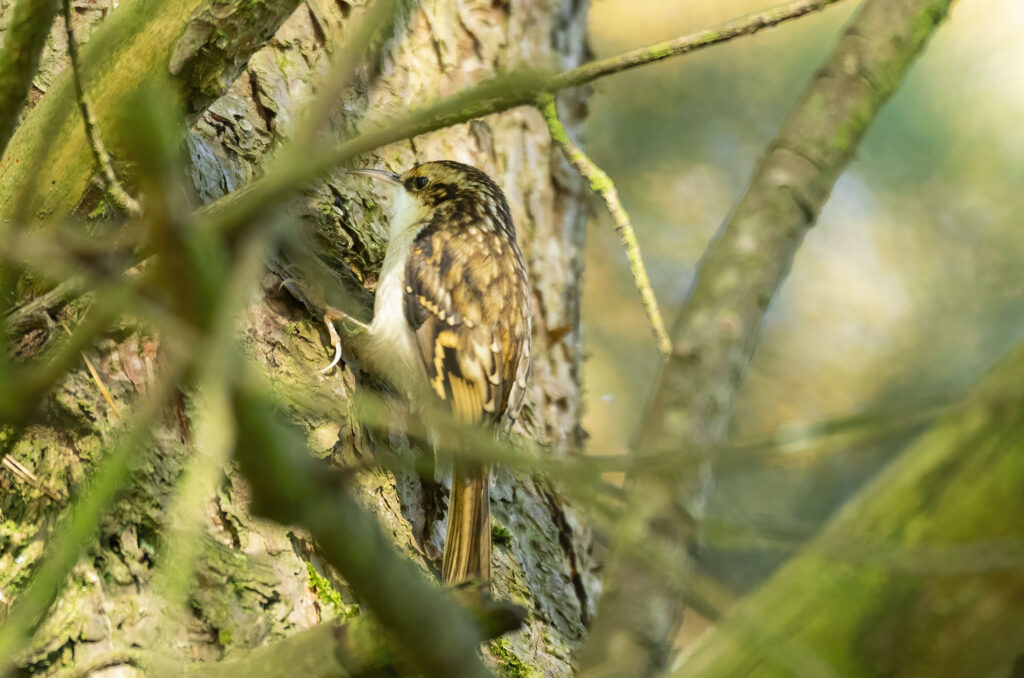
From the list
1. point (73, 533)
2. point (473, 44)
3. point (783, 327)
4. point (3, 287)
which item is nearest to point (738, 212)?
point (73, 533)

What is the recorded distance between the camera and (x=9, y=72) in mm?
1526

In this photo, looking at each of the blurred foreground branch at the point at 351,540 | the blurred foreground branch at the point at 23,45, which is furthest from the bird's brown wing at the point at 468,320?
the blurred foreground branch at the point at 351,540

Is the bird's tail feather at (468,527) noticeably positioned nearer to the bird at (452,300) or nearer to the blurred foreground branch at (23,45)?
the bird at (452,300)

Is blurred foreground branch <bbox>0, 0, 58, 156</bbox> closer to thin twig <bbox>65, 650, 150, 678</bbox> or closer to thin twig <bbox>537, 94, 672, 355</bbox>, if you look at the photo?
thin twig <bbox>537, 94, 672, 355</bbox>

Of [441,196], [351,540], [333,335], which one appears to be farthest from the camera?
[441,196]

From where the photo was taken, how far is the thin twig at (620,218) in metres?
1.96

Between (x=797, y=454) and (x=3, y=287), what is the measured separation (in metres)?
1.55

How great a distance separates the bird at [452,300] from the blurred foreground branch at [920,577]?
176 centimetres

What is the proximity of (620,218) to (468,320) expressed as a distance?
53.9 inches

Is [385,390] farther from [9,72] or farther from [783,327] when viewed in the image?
[783,327]

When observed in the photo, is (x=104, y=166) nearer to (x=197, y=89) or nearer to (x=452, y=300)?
(x=197, y=89)

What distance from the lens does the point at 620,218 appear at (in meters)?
2.01

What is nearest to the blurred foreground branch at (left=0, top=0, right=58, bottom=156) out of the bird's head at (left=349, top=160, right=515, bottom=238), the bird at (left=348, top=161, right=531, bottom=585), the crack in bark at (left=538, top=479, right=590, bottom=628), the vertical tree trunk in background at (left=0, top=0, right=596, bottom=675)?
the vertical tree trunk in background at (left=0, top=0, right=596, bottom=675)

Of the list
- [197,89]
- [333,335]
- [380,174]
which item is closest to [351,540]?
[197,89]
